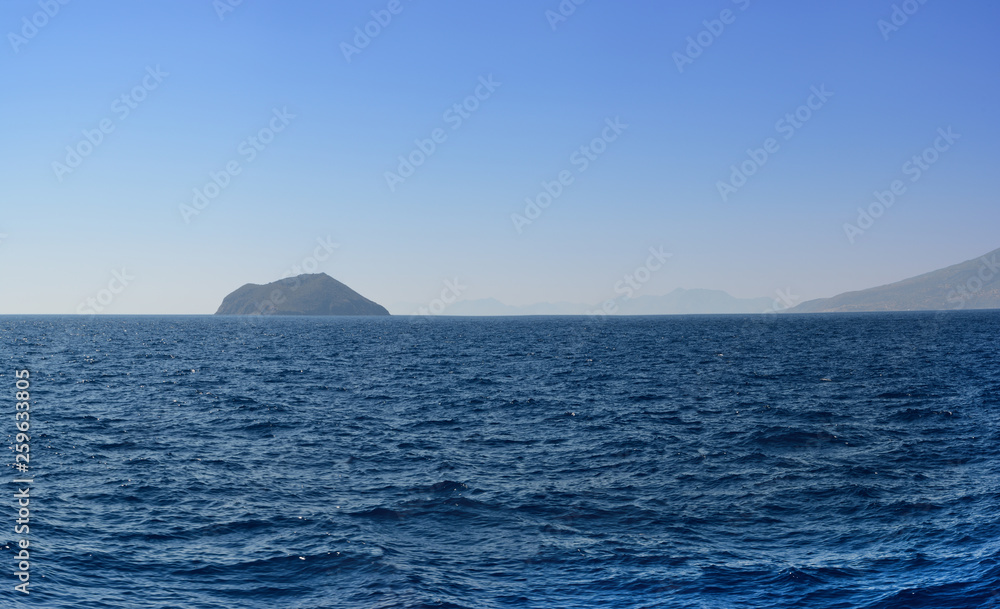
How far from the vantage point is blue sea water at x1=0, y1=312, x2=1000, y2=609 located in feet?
51.7

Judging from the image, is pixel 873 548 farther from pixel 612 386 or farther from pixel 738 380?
pixel 738 380

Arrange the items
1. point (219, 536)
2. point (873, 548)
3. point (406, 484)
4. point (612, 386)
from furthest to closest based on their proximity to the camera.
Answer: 1. point (612, 386)
2. point (406, 484)
3. point (219, 536)
4. point (873, 548)

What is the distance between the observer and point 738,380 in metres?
57.1

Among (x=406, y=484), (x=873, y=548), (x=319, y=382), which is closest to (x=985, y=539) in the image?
(x=873, y=548)

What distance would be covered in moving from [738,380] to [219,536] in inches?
1888

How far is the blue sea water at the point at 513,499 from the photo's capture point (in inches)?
621

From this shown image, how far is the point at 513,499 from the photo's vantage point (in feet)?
76.3

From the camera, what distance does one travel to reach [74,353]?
303 ft

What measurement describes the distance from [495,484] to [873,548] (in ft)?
41.9

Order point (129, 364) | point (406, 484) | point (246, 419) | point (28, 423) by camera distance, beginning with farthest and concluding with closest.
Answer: point (129, 364) → point (246, 419) → point (28, 423) → point (406, 484)

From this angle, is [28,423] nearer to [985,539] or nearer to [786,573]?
[786,573]

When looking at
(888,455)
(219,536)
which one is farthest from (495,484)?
(888,455)

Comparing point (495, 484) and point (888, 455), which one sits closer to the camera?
point (495, 484)

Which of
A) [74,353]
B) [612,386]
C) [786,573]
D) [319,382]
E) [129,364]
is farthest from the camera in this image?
[74,353]
